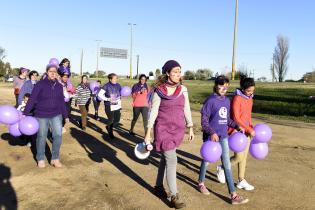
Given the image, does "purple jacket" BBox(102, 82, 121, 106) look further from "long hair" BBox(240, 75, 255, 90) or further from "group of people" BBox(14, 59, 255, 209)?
"long hair" BBox(240, 75, 255, 90)

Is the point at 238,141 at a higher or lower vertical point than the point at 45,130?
higher

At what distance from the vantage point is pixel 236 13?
122 feet

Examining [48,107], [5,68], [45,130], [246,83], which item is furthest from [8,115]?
[5,68]

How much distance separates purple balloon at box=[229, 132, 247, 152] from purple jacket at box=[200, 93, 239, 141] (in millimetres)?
182

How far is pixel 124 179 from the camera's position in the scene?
6523 millimetres

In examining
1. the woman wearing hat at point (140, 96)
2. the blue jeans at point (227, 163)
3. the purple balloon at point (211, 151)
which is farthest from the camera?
the woman wearing hat at point (140, 96)

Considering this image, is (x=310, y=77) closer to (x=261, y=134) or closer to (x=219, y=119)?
(x=261, y=134)

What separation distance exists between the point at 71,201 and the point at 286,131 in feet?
28.6

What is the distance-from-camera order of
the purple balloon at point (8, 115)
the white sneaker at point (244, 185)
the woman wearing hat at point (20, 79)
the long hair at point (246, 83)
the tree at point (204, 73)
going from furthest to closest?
the tree at point (204, 73) → the woman wearing hat at point (20, 79) → the purple balloon at point (8, 115) → the white sneaker at point (244, 185) → the long hair at point (246, 83)

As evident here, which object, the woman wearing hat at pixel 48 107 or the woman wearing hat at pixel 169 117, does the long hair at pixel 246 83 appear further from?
the woman wearing hat at pixel 48 107

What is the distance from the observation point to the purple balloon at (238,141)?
5.64m

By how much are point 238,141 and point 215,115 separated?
21.5 inches

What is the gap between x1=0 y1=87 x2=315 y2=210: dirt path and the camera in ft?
17.7

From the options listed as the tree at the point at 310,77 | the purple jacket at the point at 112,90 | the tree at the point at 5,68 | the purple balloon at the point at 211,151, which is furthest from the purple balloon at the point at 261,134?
the tree at the point at 5,68
